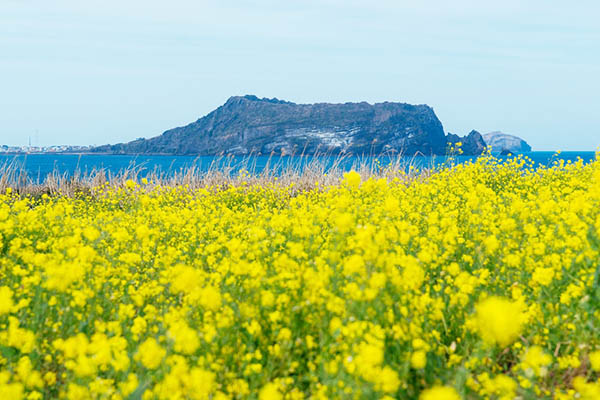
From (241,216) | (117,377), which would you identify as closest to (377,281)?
(117,377)

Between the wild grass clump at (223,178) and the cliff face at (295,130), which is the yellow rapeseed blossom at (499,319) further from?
the cliff face at (295,130)

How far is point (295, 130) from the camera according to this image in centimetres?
11888

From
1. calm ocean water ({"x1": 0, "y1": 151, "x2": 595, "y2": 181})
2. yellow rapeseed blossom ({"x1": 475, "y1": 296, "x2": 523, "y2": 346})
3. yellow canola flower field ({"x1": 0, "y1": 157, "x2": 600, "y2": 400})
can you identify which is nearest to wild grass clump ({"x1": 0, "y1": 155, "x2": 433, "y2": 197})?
calm ocean water ({"x1": 0, "y1": 151, "x2": 595, "y2": 181})

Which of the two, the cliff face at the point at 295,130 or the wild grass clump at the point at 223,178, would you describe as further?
the cliff face at the point at 295,130

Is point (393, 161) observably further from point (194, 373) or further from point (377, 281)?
point (194, 373)

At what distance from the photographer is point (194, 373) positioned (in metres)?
1.92

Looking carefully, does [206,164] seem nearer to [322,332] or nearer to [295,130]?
[295,130]

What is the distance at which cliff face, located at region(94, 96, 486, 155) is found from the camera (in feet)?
377

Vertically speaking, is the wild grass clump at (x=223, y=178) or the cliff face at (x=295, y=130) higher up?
the cliff face at (x=295, y=130)

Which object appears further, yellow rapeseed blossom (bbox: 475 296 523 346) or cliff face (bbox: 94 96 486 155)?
cliff face (bbox: 94 96 486 155)

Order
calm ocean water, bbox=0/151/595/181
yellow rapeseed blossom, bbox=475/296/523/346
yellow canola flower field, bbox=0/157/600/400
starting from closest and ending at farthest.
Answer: yellow rapeseed blossom, bbox=475/296/523/346 < yellow canola flower field, bbox=0/157/600/400 < calm ocean water, bbox=0/151/595/181

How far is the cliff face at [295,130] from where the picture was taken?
11488cm

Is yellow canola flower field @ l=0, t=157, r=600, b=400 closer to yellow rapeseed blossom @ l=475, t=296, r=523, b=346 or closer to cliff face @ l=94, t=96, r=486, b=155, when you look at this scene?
yellow rapeseed blossom @ l=475, t=296, r=523, b=346

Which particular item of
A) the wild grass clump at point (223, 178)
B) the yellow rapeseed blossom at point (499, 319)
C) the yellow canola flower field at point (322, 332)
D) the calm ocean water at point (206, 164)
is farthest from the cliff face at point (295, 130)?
the yellow rapeseed blossom at point (499, 319)
